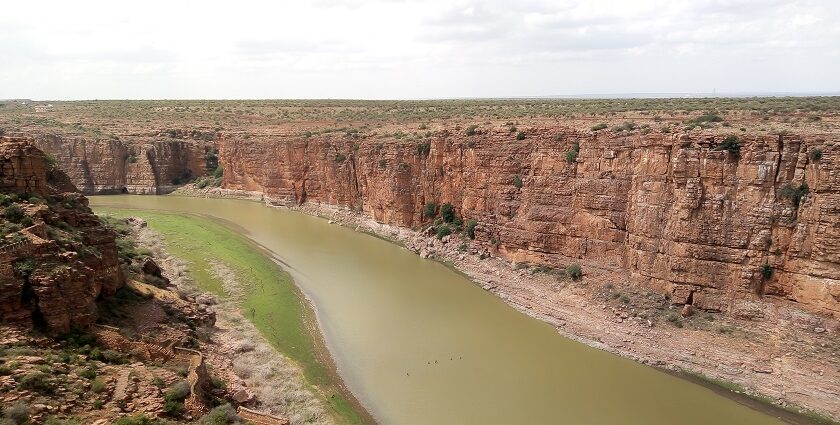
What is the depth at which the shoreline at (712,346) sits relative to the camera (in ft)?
51.1

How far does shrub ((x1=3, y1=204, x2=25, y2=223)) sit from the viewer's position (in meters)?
12.2

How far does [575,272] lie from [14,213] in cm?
1987

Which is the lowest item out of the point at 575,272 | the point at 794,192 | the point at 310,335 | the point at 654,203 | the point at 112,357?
the point at 310,335

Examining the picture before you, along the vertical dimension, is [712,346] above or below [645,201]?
below

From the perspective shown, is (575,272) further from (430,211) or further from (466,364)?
(430,211)

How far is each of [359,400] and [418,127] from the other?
96.1ft

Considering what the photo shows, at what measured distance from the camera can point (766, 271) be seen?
17.9 meters

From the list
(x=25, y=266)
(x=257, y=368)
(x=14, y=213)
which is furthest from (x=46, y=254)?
(x=257, y=368)

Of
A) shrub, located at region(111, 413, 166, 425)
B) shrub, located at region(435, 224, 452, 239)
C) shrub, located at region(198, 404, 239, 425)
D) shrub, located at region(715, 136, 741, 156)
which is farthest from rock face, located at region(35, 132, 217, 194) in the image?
shrub, located at region(715, 136, 741, 156)

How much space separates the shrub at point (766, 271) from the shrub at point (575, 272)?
7.08 meters

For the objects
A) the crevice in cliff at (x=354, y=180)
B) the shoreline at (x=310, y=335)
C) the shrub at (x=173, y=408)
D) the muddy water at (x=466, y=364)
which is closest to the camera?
the shrub at (x=173, y=408)

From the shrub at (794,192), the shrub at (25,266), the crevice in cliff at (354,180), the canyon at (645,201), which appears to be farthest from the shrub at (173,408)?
the crevice in cliff at (354,180)

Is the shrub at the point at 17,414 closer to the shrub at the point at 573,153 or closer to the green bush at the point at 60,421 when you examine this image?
the green bush at the point at 60,421

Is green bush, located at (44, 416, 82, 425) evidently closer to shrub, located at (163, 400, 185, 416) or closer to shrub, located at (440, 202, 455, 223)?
shrub, located at (163, 400, 185, 416)
